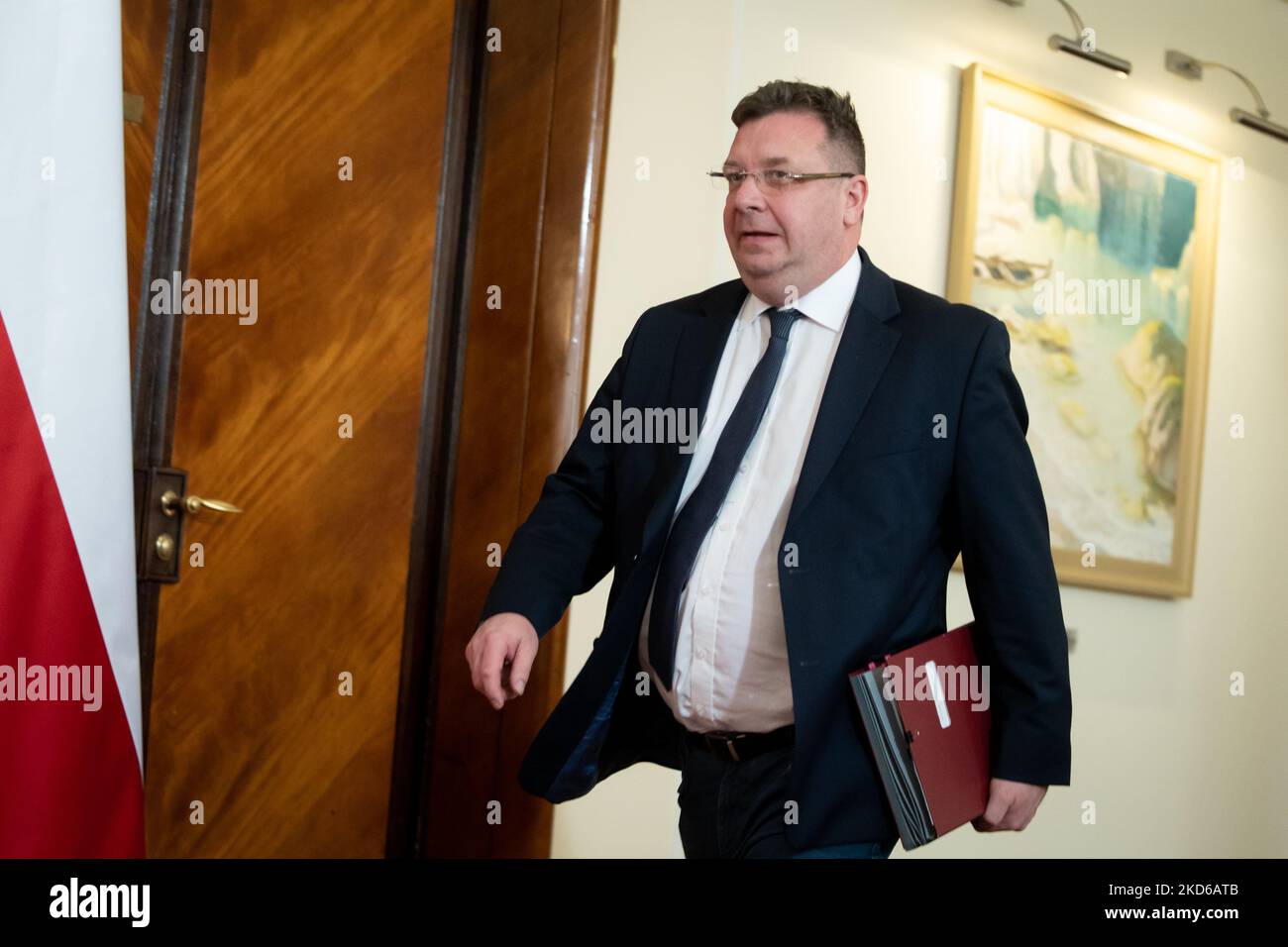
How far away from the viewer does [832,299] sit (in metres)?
2.49

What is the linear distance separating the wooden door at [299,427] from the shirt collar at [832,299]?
1.39 metres

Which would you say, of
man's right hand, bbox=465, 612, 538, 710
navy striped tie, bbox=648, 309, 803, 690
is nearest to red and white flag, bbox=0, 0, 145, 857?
man's right hand, bbox=465, 612, 538, 710

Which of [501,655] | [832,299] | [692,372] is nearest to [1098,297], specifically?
[832,299]

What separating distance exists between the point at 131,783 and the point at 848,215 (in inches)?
61.4

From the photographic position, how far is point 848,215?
99.8 inches

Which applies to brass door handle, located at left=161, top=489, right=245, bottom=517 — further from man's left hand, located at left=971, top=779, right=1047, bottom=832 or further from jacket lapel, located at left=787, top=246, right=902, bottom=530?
man's left hand, located at left=971, top=779, right=1047, bottom=832

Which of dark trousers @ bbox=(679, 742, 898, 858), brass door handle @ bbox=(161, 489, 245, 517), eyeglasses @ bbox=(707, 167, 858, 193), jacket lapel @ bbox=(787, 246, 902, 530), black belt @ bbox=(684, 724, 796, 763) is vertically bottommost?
dark trousers @ bbox=(679, 742, 898, 858)

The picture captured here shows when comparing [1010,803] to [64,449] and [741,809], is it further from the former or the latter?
[64,449]

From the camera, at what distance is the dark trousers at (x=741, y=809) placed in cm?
222

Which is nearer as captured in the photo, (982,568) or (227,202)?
(982,568)

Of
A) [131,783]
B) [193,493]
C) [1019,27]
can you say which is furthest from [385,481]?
[1019,27]

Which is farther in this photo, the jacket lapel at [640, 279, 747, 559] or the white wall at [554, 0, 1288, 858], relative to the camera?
the white wall at [554, 0, 1288, 858]

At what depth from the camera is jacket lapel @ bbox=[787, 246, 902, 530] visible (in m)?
2.25
